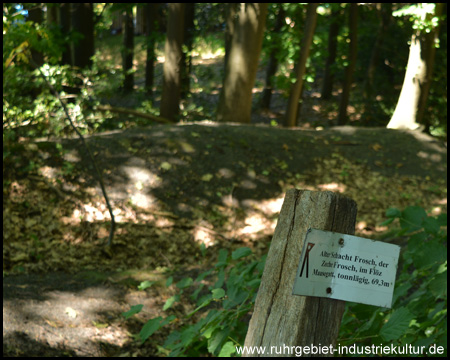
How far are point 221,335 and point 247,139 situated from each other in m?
7.14

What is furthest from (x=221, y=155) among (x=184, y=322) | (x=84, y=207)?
(x=184, y=322)

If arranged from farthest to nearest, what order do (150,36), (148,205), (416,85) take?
1. (150,36)
2. (416,85)
3. (148,205)

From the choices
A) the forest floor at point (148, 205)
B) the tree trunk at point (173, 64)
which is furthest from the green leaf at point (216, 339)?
the tree trunk at point (173, 64)

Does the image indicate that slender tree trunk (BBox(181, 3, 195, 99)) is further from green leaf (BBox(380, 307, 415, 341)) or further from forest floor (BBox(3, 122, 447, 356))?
green leaf (BBox(380, 307, 415, 341))

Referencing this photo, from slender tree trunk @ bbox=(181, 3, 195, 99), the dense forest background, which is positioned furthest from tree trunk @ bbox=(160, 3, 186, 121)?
slender tree trunk @ bbox=(181, 3, 195, 99)

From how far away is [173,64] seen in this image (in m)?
12.4

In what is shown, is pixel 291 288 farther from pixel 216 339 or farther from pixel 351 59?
pixel 351 59

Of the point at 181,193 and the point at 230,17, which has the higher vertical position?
the point at 230,17

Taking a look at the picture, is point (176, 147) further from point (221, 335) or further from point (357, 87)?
point (357, 87)

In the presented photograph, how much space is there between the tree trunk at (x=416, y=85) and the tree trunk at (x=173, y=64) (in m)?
5.57

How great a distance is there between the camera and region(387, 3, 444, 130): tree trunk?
39.2 ft

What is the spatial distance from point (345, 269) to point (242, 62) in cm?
946

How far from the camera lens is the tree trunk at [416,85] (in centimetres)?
1194

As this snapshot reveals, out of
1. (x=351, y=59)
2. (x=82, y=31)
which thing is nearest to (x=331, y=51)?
(x=351, y=59)
